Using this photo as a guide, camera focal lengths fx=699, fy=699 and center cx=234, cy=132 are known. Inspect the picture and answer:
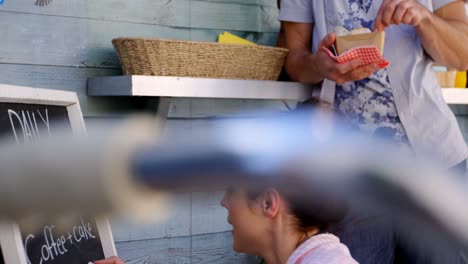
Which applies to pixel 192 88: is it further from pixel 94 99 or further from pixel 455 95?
pixel 455 95

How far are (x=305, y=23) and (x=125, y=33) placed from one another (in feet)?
1.96

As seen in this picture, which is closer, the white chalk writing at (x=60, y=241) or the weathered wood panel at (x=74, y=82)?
the white chalk writing at (x=60, y=241)

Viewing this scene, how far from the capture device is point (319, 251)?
4.35 feet

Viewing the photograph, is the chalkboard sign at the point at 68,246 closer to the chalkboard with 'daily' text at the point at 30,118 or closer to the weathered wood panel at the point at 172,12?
the chalkboard with 'daily' text at the point at 30,118

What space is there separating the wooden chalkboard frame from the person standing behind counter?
62 cm

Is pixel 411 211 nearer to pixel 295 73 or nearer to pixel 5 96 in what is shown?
pixel 5 96

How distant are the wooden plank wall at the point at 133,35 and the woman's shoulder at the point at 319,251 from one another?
498 mm

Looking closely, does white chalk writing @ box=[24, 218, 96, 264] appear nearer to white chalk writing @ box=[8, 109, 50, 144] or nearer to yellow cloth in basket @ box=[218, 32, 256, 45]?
white chalk writing @ box=[8, 109, 50, 144]

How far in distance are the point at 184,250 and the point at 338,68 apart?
3.28ft

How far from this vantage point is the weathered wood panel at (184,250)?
2283mm

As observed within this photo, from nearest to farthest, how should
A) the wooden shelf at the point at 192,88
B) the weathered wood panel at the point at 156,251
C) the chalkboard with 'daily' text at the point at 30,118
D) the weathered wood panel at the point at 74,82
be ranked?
the chalkboard with 'daily' text at the point at 30,118, the wooden shelf at the point at 192,88, the weathered wood panel at the point at 74,82, the weathered wood panel at the point at 156,251

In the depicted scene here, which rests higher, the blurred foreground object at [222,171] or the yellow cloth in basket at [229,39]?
the blurred foreground object at [222,171]

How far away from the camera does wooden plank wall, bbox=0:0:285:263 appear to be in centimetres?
201

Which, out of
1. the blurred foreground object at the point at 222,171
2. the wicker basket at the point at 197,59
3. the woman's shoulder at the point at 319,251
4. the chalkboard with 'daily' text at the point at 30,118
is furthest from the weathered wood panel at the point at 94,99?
the blurred foreground object at the point at 222,171
